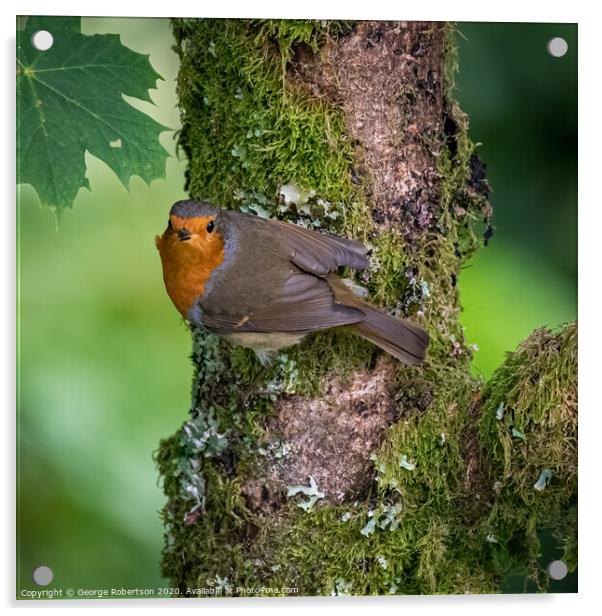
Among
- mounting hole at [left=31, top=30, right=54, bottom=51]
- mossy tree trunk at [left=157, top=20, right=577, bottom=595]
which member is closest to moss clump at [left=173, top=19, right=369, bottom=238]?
mossy tree trunk at [left=157, top=20, right=577, bottom=595]

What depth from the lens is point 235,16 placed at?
252cm

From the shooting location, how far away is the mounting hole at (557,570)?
105 inches

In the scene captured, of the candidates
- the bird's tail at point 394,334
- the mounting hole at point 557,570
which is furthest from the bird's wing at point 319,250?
the mounting hole at point 557,570

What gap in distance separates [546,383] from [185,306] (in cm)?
102

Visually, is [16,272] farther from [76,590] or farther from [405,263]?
[405,263]

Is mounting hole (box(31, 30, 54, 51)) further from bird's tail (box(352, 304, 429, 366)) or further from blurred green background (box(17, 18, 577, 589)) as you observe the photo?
bird's tail (box(352, 304, 429, 366))

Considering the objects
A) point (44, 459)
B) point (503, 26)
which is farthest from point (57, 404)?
point (503, 26)

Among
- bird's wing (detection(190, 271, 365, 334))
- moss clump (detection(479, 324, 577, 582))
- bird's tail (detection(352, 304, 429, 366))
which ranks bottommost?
moss clump (detection(479, 324, 577, 582))

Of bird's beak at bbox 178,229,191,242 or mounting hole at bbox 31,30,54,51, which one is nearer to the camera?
Answer: bird's beak at bbox 178,229,191,242

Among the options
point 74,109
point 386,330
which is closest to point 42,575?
point 386,330

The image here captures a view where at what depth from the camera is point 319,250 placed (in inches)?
98.3

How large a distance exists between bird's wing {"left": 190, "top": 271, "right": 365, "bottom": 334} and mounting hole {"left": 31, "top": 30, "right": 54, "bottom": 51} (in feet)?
2.65

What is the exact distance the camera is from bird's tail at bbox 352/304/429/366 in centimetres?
249

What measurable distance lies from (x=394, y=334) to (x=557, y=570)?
85cm
